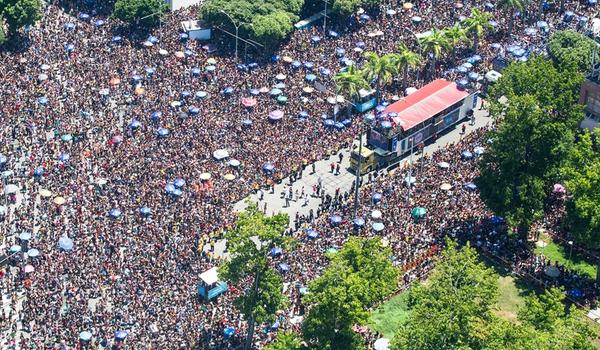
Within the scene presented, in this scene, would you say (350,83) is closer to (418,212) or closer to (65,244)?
(418,212)

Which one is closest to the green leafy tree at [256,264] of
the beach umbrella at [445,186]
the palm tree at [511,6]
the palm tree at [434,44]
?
the beach umbrella at [445,186]

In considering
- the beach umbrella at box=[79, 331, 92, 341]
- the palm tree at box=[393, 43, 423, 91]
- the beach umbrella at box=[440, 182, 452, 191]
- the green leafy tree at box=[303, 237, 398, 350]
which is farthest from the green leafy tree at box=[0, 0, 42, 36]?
the green leafy tree at box=[303, 237, 398, 350]

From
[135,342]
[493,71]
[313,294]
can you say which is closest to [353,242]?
[313,294]

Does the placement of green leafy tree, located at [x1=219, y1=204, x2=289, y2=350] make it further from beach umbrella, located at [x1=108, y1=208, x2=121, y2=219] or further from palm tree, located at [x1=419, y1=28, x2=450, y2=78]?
palm tree, located at [x1=419, y1=28, x2=450, y2=78]

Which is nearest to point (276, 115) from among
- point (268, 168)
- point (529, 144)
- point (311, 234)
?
point (268, 168)

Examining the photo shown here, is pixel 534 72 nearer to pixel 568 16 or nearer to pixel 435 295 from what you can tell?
pixel 435 295

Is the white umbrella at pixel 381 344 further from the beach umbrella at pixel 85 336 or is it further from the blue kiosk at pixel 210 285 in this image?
the beach umbrella at pixel 85 336
